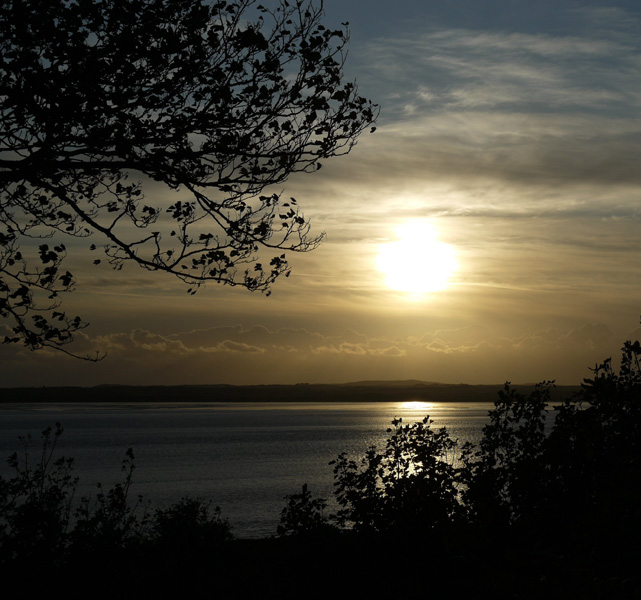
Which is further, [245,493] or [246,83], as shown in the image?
[245,493]

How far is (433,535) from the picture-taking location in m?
13.0

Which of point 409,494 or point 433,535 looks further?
point 409,494

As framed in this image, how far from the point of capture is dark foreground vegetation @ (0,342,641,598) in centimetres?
716

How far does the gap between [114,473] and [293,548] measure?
6119 centimetres

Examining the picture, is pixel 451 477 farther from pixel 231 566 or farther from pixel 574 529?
pixel 574 529

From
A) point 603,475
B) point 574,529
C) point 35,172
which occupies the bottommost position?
point 574,529

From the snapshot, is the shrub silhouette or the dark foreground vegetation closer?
the dark foreground vegetation

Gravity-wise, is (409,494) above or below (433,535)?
above

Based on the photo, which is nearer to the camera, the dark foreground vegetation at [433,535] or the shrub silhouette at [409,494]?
the dark foreground vegetation at [433,535]

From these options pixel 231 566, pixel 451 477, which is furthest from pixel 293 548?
pixel 451 477

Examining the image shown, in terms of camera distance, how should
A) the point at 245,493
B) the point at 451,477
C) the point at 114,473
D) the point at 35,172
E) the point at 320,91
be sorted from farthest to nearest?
the point at 114,473, the point at 245,493, the point at 451,477, the point at 320,91, the point at 35,172

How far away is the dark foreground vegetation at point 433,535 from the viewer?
7.16 metres

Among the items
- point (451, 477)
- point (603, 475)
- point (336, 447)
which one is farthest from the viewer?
point (336, 447)

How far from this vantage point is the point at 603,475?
8656 mm
